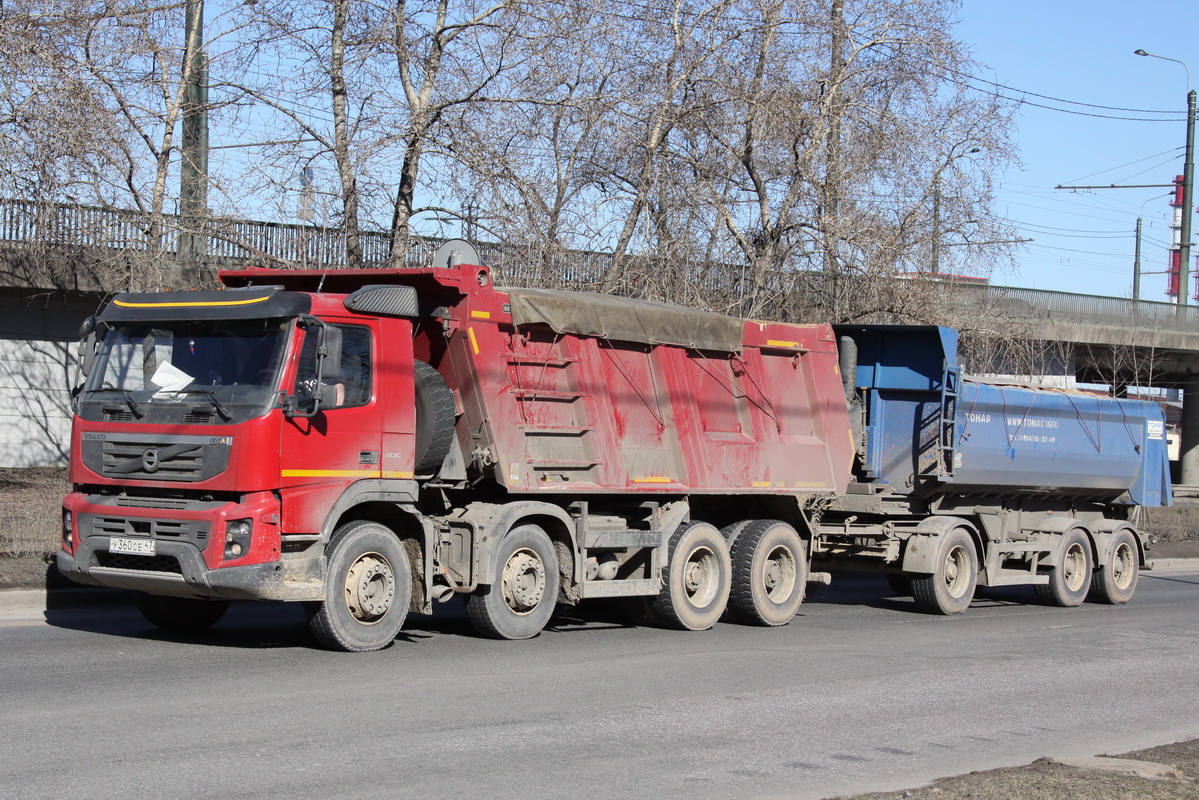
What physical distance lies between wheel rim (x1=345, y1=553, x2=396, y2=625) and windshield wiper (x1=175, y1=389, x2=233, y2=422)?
1.52 metres

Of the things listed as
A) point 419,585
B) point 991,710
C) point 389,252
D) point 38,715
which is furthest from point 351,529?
point 389,252

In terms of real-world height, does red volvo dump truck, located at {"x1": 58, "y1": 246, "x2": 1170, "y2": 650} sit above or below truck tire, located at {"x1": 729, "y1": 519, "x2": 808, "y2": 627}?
above

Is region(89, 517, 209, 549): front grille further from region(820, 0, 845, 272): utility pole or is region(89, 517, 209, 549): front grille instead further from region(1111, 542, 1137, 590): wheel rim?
region(820, 0, 845, 272): utility pole

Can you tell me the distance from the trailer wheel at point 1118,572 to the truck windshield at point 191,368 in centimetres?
1299

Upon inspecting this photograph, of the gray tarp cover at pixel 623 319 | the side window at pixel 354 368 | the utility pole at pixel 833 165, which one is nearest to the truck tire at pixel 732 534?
the gray tarp cover at pixel 623 319

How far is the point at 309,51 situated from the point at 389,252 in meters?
3.02

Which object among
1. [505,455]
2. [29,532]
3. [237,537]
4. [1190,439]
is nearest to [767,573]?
[505,455]

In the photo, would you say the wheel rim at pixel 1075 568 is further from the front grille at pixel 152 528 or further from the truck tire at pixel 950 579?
the front grille at pixel 152 528

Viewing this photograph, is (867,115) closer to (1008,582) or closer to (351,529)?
(1008,582)

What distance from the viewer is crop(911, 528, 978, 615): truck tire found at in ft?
52.1

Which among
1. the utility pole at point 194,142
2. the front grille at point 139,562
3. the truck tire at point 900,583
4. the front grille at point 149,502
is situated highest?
the utility pole at point 194,142

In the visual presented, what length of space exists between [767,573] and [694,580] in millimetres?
1097

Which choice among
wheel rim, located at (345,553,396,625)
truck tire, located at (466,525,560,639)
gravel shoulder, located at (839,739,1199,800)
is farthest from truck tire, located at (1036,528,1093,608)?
gravel shoulder, located at (839,739,1199,800)

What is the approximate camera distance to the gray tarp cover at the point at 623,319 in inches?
469
